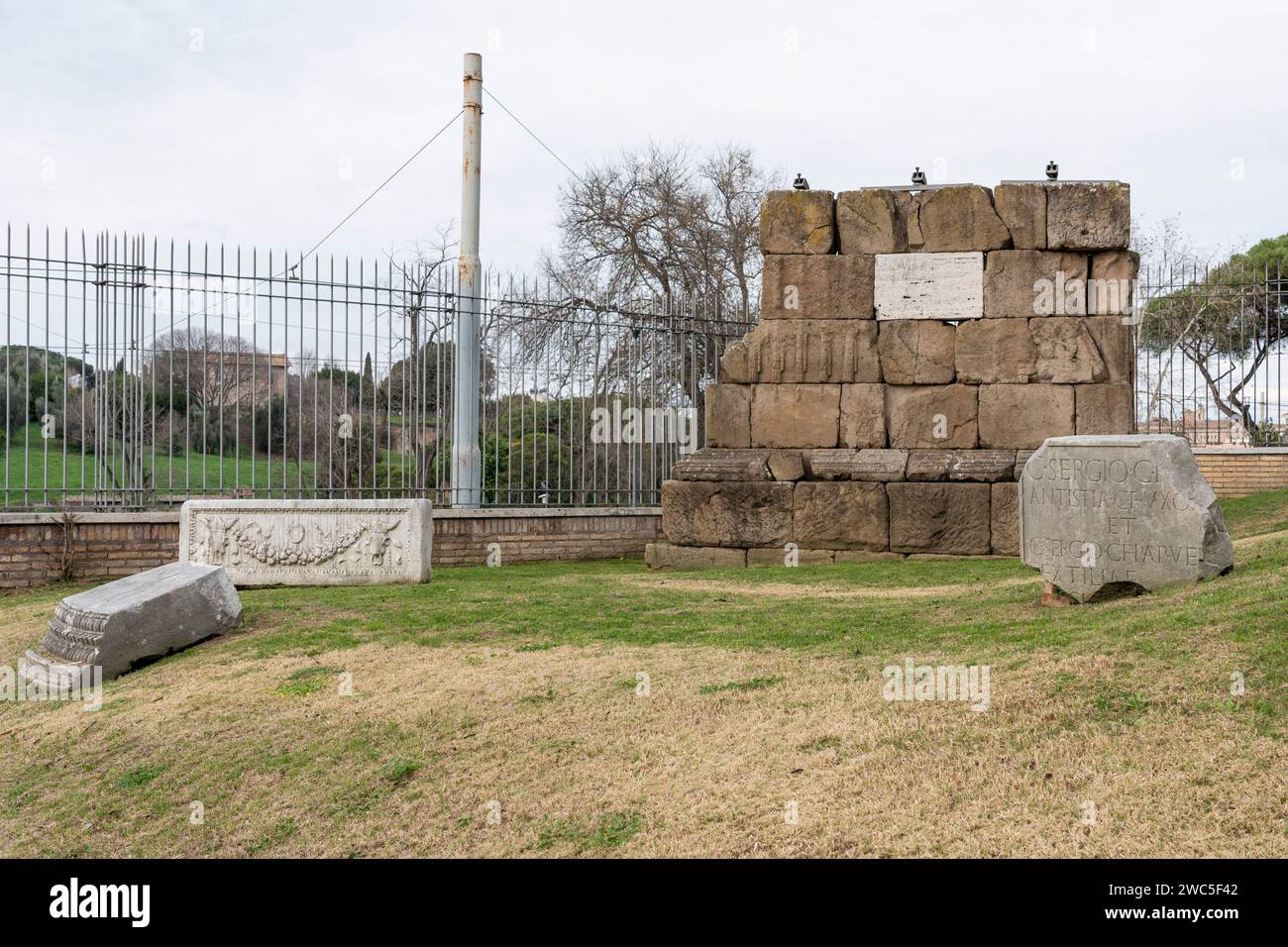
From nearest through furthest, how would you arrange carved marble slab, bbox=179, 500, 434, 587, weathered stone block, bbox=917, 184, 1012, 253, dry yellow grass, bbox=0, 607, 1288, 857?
dry yellow grass, bbox=0, 607, 1288, 857
carved marble slab, bbox=179, 500, 434, 587
weathered stone block, bbox=917, 184, 1012, 253

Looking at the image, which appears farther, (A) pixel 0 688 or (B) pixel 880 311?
(B) pixel 880 311

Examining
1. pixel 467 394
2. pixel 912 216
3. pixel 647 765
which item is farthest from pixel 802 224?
pixel 647 765

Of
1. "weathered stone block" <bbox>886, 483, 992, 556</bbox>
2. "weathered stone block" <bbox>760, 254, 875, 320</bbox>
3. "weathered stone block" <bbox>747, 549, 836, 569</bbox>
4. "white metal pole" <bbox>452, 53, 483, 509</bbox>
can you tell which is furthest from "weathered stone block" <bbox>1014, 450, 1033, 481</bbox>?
"white metal pole" <bbox>452, 53, 483, 509</bbox>

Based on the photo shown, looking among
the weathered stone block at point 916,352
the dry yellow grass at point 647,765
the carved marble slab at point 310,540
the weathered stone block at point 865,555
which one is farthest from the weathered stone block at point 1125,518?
the carved marble slab at point 310,540

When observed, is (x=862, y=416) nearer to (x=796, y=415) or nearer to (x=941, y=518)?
(x=796, y=415)

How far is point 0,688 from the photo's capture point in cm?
742

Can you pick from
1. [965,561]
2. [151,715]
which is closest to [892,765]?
[151,715]

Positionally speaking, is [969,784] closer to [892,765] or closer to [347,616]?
[892,765]

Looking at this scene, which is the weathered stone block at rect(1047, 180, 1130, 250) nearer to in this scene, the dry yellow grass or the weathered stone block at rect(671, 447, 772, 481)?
the weathered stone block at rect(671, 447, 772, 481)

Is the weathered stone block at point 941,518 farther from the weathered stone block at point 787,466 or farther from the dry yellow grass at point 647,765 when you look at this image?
the dry yellow grass at point 647,765

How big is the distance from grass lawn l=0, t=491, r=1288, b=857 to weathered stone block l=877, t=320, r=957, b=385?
Result: 456 centimetres

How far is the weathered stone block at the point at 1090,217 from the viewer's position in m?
11.8

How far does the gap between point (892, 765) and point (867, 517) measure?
7408mm

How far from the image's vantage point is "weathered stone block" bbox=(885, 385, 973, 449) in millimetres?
11992
